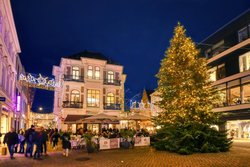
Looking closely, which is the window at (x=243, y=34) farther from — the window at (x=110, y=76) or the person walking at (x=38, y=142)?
the person walking at (x=38, y=142)

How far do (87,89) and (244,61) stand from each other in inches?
819

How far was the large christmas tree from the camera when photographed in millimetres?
15703

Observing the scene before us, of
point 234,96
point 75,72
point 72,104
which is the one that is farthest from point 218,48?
point 72,104

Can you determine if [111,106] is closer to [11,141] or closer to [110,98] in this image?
[110,98]

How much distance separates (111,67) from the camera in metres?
36.6

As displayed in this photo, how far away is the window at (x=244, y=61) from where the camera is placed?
26.9 metres

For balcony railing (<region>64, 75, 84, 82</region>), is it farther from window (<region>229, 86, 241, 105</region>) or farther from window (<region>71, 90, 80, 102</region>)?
window (<region>229, 86, 241, 105</region>)

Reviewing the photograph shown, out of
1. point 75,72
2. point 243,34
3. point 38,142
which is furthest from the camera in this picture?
point 75,72

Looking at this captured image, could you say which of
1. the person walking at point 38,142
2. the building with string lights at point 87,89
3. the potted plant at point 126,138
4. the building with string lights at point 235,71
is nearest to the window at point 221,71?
the building with string lights at point 235,71

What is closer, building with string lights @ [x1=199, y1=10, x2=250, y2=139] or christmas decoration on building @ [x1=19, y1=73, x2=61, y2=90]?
building with string lights @ [x1=199, y1=10, x2=250, y2=139]

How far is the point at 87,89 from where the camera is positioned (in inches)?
1334

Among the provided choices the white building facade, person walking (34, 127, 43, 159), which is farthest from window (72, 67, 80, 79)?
person walking (34, 127, 43, 159)

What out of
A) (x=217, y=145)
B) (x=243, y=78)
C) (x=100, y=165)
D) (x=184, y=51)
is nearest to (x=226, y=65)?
(x=243, y=78)

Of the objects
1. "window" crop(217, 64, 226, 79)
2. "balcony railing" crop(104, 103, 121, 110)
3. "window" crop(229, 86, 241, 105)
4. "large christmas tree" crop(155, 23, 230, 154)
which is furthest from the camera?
"balcony railing" crop(104, 103, 121, 110)
